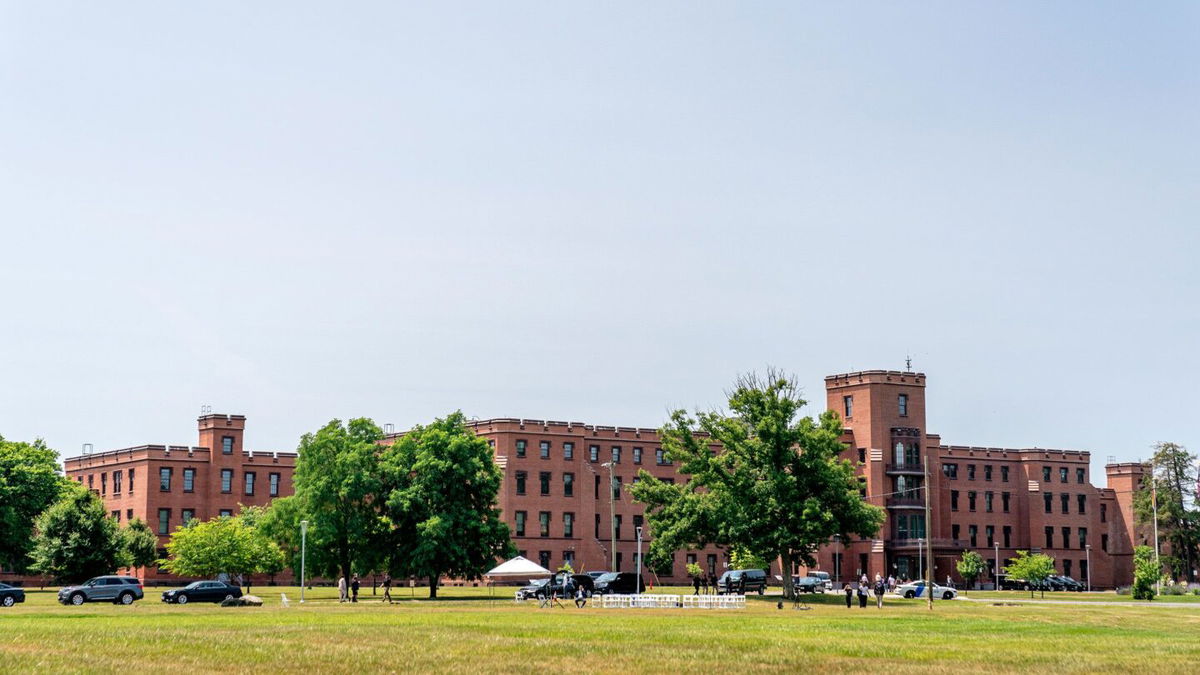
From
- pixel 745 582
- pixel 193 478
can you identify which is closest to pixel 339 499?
pixel 745 582

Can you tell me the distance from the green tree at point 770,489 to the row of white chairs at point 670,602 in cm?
1128

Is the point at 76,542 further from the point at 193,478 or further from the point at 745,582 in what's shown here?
the point at 745,582

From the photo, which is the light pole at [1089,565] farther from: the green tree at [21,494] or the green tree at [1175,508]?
the green tree at [21,494]

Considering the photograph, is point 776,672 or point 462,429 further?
point 462,429

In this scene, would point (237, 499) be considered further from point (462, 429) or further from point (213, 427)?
point (462, 429)

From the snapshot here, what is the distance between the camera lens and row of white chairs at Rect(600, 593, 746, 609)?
7425 cm

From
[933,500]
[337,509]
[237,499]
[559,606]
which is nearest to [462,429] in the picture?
[337,509]

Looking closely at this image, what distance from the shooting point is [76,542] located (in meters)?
105

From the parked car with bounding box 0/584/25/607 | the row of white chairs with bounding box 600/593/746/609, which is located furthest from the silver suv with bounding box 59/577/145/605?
the row of white chairs with bounding box 600/593/746/609

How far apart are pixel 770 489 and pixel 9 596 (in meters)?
45.0

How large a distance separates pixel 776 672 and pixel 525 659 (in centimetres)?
657

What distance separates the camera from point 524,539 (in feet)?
416

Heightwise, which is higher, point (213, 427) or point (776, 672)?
point (213, 427)

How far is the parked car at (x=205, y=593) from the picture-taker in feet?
271
